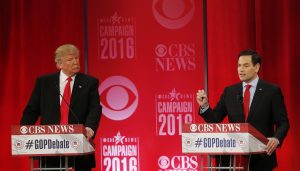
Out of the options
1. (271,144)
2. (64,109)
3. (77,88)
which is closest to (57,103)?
(64,109)

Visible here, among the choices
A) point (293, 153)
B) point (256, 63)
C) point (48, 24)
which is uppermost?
point (48, 24)

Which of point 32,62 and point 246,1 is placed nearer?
point 246,1

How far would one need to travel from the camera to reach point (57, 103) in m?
4.51

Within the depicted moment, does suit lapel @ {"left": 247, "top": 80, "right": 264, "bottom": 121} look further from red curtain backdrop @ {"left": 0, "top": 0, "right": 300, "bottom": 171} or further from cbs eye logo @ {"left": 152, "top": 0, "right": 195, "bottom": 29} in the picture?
cbs eye logo @ {"left": 152, "top": 0, "right": 195, "bottom": 29}

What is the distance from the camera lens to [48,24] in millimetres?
6953

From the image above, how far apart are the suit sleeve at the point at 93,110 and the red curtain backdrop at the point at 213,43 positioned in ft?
7.36

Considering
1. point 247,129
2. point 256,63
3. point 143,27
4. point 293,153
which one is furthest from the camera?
Answer: point 143,27

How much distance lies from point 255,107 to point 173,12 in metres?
2.62

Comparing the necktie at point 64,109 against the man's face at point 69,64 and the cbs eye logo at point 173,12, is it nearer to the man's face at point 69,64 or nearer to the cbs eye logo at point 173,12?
the man's face at point 69,64

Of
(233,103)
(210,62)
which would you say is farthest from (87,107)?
(210,62)

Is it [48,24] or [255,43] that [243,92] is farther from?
[48,24]

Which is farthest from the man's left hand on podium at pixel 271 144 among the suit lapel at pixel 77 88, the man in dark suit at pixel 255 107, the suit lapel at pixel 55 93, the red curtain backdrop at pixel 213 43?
the red curtain backdrop at pixel 213 43

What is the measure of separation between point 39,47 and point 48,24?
10.3 inches

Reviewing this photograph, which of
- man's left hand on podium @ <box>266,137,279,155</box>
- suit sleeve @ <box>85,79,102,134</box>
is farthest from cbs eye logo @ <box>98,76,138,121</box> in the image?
man's left hand on podium @ <box>266,137,279,155</box>
